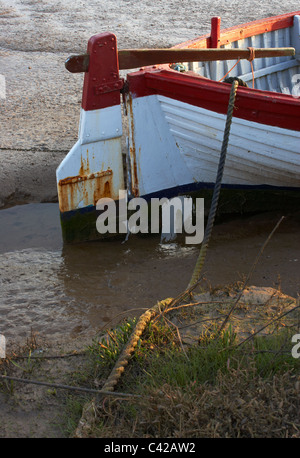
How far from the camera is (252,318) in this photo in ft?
10.7

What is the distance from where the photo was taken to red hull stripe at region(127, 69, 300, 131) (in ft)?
13.7

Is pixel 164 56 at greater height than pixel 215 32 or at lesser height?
lesser

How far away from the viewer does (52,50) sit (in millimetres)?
8883

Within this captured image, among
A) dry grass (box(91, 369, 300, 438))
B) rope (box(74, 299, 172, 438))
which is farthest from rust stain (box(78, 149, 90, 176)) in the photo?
dry grass (box(91, 369, 300, 438))

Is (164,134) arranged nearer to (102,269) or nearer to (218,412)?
(102,269)

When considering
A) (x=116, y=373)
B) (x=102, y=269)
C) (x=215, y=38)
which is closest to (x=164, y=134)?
(x=102, y=269)

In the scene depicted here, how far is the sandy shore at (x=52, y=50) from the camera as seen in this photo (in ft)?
18.9

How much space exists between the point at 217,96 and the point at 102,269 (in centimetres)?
162

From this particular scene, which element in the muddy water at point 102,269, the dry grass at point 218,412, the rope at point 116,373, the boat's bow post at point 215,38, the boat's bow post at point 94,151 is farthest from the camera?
the boat's bow post at point 215,38

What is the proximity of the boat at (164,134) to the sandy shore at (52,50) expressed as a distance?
3.71 ft

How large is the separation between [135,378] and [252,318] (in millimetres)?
823

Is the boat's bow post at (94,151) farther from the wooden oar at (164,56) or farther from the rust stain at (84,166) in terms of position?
the wooden oar at (164,56)

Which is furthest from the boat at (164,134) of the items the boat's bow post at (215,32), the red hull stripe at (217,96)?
the boat's bow post at (215,32)

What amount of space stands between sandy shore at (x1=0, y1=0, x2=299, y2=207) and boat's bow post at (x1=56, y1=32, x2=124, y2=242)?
37.5 inches
